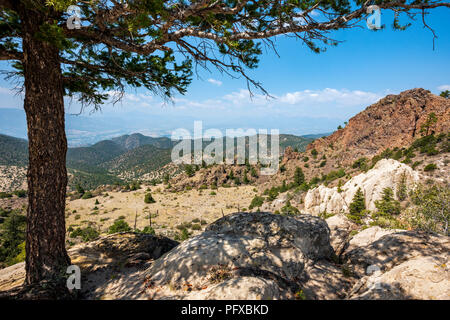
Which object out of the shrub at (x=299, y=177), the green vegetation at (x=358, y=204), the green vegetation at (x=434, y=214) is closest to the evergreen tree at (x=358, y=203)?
the green vegetation at (x=358, y=204)

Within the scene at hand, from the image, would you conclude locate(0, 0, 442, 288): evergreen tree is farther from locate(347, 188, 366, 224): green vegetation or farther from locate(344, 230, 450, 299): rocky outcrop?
locate(347, 188, 366, 224): green vegetation

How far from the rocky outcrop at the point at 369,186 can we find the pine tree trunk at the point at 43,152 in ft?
96.1

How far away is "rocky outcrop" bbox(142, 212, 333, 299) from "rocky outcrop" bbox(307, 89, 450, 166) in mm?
51796

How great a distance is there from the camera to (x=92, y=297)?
4.02 meters

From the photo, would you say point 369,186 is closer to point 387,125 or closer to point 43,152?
point 43,152

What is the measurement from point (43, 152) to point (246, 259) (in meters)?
4.76

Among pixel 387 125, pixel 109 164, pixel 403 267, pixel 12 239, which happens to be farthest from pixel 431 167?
pixel 109 164

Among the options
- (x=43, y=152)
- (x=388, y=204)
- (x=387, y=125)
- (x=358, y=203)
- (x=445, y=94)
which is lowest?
(x=358, y=203)

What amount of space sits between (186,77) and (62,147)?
3.49 meters

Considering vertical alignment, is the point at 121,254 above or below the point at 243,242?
below

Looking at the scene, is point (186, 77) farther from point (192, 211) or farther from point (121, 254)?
point (192, 211)

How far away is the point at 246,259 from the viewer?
13.6 ft

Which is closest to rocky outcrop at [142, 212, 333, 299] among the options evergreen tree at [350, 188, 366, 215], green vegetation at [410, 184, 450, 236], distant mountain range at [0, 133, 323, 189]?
green vegetation at [410, 184, 450, 236]
